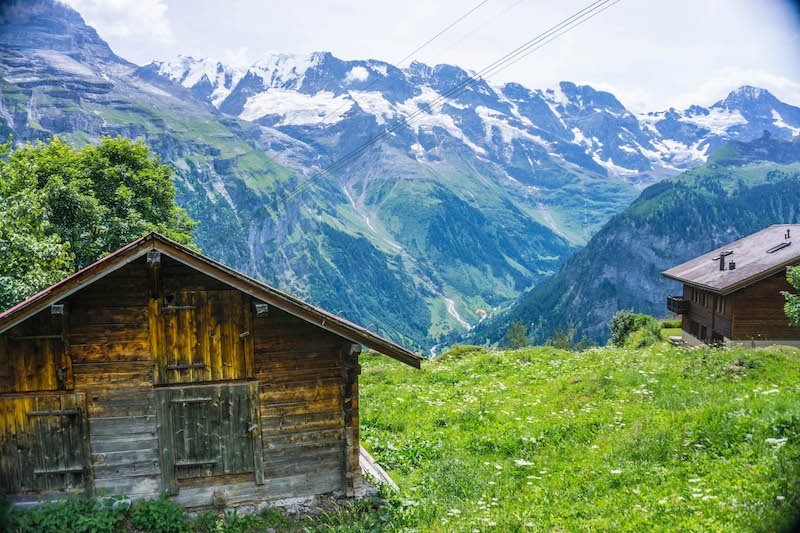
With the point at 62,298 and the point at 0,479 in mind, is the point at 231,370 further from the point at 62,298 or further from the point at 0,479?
the point at 0,479

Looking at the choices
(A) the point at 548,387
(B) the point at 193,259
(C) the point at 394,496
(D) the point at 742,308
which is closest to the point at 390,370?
(A) the point at 548,387

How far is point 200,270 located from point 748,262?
138ft

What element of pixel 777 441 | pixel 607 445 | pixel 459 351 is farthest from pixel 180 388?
pixel 459 351

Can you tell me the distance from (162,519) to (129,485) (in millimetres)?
1247

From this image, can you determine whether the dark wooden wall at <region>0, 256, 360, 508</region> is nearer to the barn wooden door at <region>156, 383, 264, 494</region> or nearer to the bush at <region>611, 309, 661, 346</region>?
the barn wooden door at <region>156, 383, 264, 494</region>

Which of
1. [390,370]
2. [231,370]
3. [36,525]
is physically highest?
[231,370]

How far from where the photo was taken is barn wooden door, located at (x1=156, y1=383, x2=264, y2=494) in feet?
40.4

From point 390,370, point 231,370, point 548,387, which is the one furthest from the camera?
point 390,370

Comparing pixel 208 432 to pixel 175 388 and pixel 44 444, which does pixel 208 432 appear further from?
pixel 44 444

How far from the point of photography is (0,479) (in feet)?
38.6

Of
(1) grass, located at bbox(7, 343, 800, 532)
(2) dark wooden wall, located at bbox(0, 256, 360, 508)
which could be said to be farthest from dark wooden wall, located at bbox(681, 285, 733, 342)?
(2) dark wooden wall, located at bbox(0, 256, 360, 508)

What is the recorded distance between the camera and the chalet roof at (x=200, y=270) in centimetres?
1101

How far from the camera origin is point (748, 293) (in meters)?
36.8

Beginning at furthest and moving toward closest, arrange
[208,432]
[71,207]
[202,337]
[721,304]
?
[721,304], [71,207], [208,432], [202,337]
